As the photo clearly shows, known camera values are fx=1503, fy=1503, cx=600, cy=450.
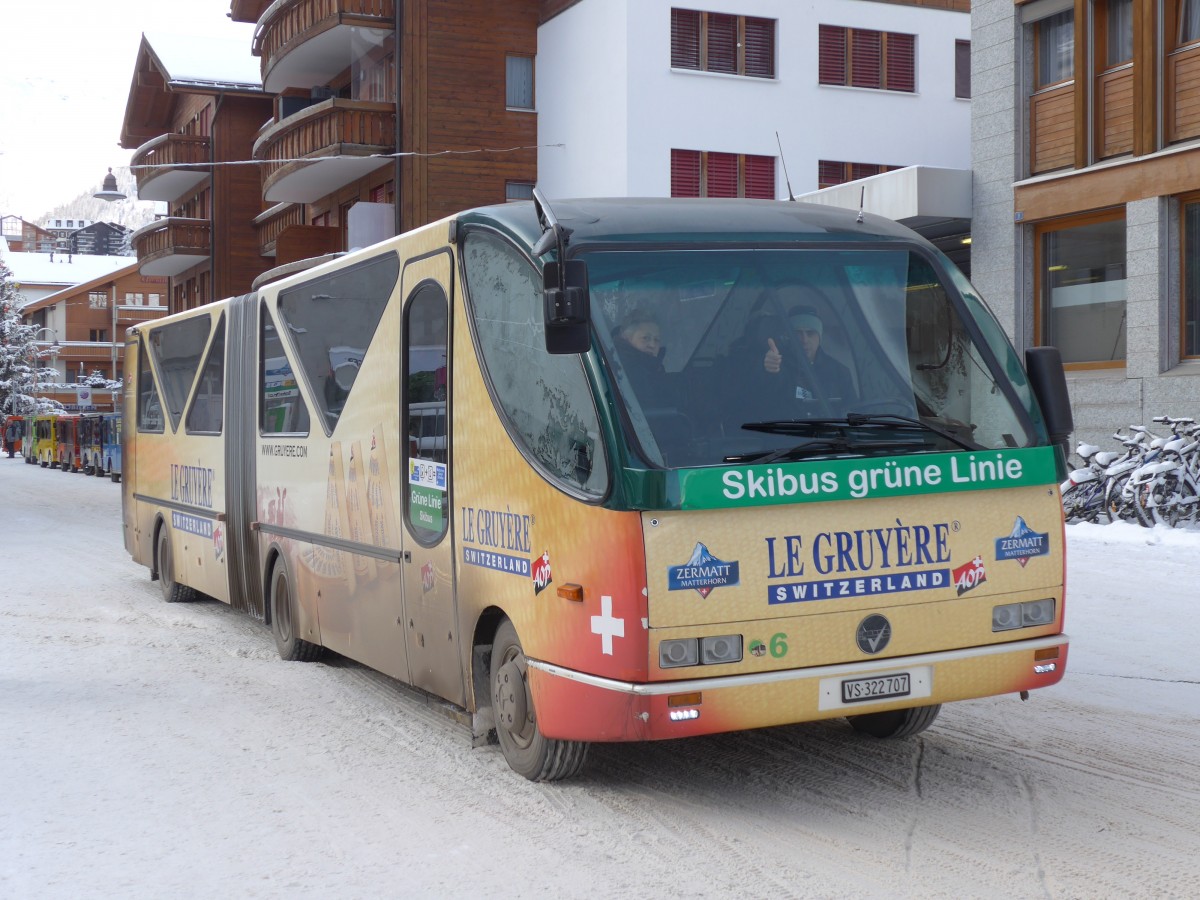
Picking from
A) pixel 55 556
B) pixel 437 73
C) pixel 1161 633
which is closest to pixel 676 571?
pixel 1161 633

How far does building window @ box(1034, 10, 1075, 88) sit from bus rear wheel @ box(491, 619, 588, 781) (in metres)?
17.1

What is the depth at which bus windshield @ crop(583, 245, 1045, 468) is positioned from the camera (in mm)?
6121

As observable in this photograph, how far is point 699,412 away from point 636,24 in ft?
86.9

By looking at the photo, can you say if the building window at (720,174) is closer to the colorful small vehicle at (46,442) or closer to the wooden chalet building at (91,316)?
the colorful small vehicle at (46,442)

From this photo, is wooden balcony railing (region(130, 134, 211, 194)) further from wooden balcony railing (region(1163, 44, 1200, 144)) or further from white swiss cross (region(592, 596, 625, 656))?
white swiss cross (region(592, 596, 625, 656))

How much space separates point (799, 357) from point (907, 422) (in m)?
0.53

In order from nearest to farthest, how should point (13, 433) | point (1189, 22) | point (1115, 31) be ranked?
point (1189, 22) < point (1115, 31) < point (13, 433)

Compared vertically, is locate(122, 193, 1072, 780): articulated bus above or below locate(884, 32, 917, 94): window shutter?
below

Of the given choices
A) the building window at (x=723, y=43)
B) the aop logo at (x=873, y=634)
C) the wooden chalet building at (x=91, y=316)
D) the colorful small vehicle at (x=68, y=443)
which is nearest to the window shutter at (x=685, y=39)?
the building window at (x=723, y=43)

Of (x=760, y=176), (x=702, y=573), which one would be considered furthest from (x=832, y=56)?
(x=702, y=573)

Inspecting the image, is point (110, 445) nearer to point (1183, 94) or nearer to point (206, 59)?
point (206, 59)

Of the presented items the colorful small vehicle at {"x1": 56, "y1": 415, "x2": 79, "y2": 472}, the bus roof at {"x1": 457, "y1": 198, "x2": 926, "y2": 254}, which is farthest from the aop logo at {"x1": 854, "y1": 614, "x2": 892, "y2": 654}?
the colorful small vehicle at {"x1": 56, "y1": 415, "x2": 79, "y2": 472}

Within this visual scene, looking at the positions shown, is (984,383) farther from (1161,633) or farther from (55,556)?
(55,556)

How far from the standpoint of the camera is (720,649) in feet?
19.3
